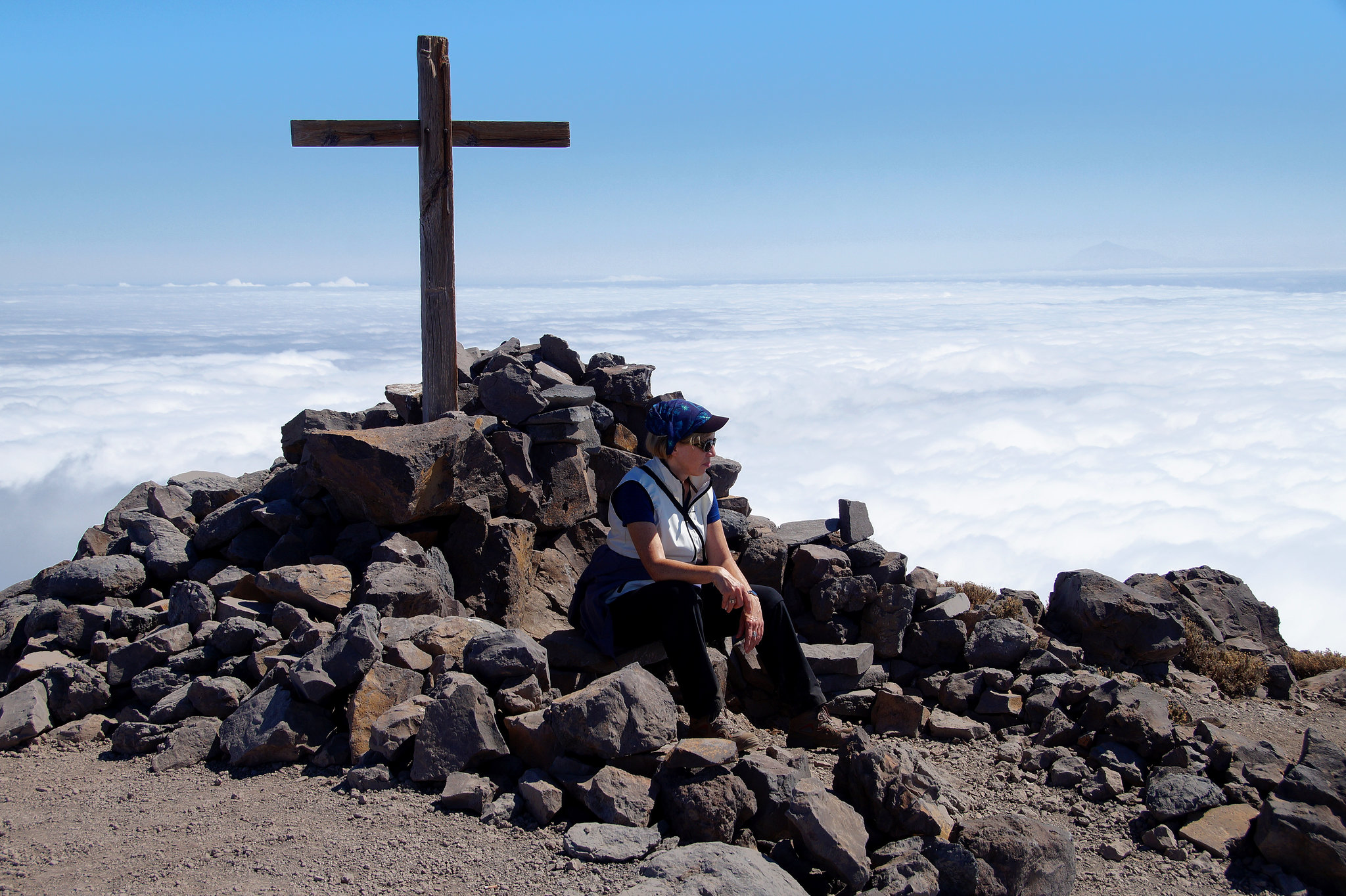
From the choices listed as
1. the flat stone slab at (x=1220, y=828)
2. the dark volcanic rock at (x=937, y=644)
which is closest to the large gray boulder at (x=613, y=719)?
the flat stone slab at (x=1220, y=828)

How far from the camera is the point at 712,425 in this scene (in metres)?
5.09

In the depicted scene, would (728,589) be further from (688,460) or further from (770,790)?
(770,790)

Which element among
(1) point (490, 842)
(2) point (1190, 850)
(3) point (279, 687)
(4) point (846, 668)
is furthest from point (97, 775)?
(2) point (1190, 850)

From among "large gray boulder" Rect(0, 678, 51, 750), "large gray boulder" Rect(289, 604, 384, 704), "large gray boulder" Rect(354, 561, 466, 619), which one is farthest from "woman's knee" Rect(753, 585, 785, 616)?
"large gray boulder" Rect(0, 678, 51, 750)

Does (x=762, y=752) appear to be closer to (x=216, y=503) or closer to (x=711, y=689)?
(x=711, y=689)

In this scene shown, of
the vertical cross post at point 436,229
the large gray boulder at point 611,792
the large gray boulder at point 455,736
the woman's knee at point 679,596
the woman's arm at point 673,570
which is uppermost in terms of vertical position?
the vertical cross post at point 436,229

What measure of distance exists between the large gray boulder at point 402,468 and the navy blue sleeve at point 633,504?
2237mm

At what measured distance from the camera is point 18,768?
197 inches

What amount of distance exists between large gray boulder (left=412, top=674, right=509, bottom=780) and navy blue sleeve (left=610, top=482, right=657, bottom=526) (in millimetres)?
1237

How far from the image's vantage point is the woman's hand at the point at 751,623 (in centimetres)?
482

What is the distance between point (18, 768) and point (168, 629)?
1088 millimetres

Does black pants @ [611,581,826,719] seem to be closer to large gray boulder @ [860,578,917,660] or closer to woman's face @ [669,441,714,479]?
woman's face @ [669,441,714,479]

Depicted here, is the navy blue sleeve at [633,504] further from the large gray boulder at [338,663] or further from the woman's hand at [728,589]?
the large gray boulder at [338,663]

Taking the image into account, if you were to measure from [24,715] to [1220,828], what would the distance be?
695cm
